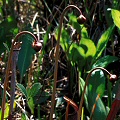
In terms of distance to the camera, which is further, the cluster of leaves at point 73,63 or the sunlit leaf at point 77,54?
the sunlit leaf at point 77,54

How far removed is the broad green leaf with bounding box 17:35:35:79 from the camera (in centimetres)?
185

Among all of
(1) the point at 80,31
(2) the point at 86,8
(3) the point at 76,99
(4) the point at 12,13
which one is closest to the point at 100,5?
(2) the point at 86,8

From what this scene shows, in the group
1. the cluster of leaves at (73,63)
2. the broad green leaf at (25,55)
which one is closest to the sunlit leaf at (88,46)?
the cluster of leaves at (73,63)

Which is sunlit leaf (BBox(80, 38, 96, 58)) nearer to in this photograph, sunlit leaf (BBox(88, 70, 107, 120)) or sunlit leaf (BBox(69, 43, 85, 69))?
sunlit leaf (BBox(69, 43, 85, 69))

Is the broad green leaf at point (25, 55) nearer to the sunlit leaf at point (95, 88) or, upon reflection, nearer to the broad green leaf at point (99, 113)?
the sunlit leaf at point (95, 88)

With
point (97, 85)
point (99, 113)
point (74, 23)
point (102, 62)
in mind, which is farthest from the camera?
point (74, 23)

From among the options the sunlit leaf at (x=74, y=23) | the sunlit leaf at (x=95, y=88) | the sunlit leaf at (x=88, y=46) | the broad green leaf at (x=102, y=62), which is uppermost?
the sunlit leaf at (x=74, y=23)

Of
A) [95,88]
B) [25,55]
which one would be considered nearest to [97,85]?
[95,88]

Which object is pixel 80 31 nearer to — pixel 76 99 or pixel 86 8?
pixel 86 8

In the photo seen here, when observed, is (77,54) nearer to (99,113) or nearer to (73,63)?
(73,63)

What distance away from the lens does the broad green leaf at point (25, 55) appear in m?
1.85

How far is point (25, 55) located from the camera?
1.90 m

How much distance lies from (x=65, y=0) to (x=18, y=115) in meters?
0.82

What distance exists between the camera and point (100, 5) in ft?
7.35
